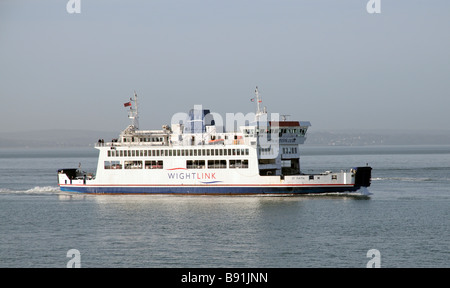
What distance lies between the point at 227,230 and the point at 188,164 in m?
19.0

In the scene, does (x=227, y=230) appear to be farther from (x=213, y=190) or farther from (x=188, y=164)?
(x=188, y=164)

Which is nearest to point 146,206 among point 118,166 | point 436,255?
point 118,166

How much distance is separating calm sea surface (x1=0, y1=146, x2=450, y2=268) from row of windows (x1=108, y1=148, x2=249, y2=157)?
4022 mm

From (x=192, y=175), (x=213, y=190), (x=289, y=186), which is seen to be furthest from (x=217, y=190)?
(x=289, y=186)

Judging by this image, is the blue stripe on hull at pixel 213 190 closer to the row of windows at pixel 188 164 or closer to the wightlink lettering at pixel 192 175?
the wightlink lettering at pixel 192 175

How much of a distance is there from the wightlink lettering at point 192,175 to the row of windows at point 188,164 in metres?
0.64

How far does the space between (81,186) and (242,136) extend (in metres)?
17.3

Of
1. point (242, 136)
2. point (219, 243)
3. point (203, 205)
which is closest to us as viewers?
point (219, 243)

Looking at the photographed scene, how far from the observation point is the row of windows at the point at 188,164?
5934cm

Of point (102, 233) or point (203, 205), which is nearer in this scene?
point (102, 233)

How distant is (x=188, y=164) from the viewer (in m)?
60.7

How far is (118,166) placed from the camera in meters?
63.2

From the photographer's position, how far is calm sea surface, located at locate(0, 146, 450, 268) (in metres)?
Result: 34.3

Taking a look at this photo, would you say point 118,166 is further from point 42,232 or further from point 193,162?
point 42,232
